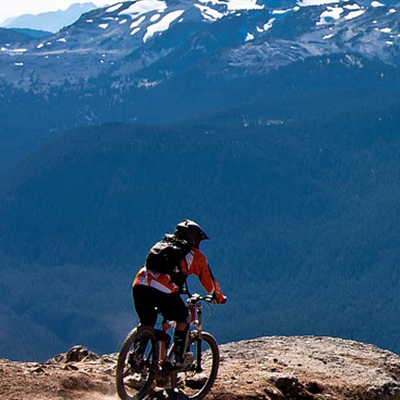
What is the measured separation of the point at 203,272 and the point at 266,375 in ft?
10.8

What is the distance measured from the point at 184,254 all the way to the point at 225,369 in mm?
4325

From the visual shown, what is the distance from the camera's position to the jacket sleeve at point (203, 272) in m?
18.7

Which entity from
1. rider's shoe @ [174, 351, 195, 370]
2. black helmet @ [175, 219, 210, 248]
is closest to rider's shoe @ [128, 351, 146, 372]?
rider's shoe @ [174, 351, 195, 370]

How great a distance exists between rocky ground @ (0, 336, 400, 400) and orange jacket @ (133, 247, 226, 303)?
7.33 feet

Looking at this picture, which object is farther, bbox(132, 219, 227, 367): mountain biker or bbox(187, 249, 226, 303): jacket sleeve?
bbox(187, 249, 226, 303): jacket sleeve

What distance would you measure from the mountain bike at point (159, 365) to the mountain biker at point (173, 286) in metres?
0.20

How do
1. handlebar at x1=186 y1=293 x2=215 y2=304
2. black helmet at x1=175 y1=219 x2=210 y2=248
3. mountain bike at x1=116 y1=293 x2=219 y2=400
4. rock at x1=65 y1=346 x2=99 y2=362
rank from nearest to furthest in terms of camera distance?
1. mountain bike at x1=116 y1=293 x2=219 y2=400
2. black helmet at x1=175 y1=219 x2=210 y2=248
3. handlebar at x1=186 y1=293 x2=215 y2=304
4. rock at x1=65 y1=346 x2=99 y2=362

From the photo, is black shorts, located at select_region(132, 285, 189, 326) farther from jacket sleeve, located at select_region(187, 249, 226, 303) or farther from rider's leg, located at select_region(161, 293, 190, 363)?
jacket sleeve, located at select_region(187, 249, 226, 303)

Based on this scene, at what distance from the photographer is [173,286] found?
1870 cm

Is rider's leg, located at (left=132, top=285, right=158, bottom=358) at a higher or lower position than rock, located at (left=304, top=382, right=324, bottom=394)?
higher

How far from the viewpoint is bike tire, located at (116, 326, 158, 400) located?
60.0 feet

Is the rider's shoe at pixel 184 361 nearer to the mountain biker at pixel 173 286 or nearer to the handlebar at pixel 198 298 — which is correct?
the mountain biker at pixel 173 286

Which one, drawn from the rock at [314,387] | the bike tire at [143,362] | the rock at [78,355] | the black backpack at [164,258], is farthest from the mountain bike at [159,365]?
the rock at [78,355]

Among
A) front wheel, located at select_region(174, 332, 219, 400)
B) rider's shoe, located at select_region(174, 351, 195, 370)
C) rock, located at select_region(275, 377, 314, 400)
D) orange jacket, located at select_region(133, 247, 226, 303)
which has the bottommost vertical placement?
rock, located at select_region(275, 377, 314, 400)
